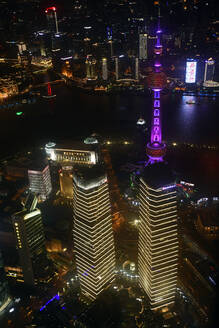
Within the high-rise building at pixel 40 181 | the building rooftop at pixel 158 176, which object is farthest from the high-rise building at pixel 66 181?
the building rooftop at pixel 158 176

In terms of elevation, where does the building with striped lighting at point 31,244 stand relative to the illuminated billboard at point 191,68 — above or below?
below

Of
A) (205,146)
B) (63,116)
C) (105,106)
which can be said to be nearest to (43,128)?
(63,116)

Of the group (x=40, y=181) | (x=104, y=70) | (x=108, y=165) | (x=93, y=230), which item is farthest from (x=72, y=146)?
(x=104, y=70)

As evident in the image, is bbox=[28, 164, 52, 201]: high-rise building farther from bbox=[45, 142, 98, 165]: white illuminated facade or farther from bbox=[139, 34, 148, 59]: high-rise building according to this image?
bbox=[139, 34, 148, 59]: high-rise building

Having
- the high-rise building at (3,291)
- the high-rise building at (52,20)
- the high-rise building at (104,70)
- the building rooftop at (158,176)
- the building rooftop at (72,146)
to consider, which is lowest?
the high-rise building at (3,291)

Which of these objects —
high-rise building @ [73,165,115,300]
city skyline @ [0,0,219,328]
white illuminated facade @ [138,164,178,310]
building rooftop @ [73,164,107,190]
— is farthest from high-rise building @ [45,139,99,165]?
building rooftop @ [73,164,107,190]

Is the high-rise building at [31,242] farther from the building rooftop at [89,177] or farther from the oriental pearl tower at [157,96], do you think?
the oriental pearl tower at [157,96]
